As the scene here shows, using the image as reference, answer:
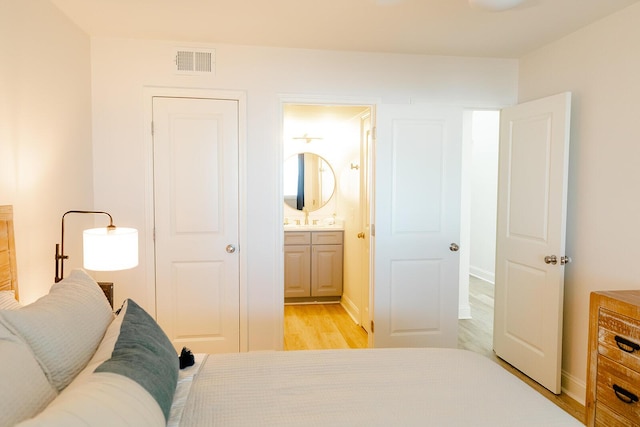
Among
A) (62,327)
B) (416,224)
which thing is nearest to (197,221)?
(416,224)

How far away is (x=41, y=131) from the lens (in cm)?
221

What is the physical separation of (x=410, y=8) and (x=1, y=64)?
2.12m

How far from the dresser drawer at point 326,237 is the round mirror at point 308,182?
1.90 feet

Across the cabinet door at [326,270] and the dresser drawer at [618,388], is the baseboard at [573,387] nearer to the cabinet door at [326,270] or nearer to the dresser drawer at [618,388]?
the dresser drawer at [618,388]

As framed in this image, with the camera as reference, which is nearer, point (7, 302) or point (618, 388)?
point (7, 302)

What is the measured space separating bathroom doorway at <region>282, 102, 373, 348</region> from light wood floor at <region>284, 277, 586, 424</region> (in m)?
0.16

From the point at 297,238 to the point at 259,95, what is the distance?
2030 mm

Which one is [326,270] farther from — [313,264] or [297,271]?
[297,271]

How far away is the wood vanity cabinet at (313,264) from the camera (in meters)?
4.75

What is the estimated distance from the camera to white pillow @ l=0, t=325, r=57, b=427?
0.93 m

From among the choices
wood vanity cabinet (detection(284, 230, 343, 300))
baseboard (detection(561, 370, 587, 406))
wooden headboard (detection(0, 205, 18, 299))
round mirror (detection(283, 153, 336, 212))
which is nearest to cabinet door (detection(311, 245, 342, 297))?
wood vanity cabinet (detection(284, 230, 343, 300))

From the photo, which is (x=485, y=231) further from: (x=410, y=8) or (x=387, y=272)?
(x=410, y=8)

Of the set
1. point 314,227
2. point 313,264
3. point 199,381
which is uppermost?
point 314,227

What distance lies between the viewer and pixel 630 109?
7.84 feet
